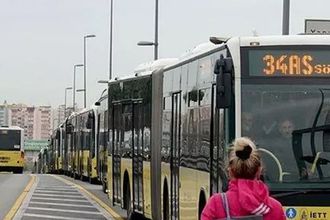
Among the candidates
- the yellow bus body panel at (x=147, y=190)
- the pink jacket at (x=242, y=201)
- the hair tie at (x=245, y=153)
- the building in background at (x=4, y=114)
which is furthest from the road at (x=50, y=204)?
the building in background at (x=4, y=114)

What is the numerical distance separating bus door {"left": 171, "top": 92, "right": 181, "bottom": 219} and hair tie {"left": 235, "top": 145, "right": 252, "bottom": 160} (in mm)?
7426

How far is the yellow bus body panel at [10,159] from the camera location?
198 feet

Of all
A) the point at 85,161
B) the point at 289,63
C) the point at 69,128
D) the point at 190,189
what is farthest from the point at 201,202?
the point at 69,128

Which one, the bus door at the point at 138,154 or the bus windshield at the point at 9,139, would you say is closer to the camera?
the bus door at the point at 138,154

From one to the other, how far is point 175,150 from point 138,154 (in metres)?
3.54

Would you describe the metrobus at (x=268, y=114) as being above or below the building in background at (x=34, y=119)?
below

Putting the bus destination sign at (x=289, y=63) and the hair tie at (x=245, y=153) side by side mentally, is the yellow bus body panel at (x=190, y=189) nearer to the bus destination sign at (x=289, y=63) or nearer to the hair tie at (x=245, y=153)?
the bus destination sign at (x=289, y=63)

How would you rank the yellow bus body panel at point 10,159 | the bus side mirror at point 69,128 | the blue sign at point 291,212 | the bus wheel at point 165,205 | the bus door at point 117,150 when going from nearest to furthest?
the blue sign at point 291,212 < the bus wheel at point 165,205 < the bus door at point 117,150 < the bus side mirror at point 69,128 < the yellow bus body panel at point 10,159

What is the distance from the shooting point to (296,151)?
9.23 meters

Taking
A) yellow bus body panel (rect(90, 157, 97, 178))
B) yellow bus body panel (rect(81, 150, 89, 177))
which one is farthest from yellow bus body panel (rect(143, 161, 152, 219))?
yellow bus body panel (rect(81, 150, 89, 177))

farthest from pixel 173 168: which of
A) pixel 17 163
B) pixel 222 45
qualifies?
pixel 17 163

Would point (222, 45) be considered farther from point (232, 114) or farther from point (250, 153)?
point (250, 153)

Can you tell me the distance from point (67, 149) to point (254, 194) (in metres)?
45.2

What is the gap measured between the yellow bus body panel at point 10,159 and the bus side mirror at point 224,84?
5276cm
